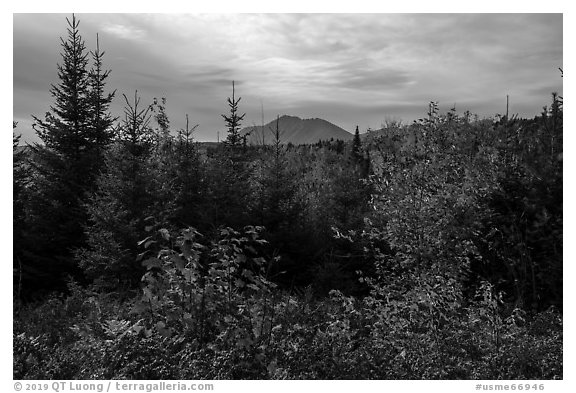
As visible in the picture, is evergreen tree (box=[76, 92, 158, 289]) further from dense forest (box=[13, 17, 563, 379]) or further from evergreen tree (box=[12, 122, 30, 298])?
evergreen tree (box=[12, 122, 30, 298])

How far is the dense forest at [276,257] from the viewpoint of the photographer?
603 cm

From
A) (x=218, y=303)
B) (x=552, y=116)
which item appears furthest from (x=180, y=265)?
(x=552, y=116)

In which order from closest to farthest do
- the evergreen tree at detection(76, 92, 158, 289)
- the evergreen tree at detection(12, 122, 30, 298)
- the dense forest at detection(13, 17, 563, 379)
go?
1. the dense forest at detection(13, 17, 563, 379)
2. the evergreen tree at detection(76, 92, 158, 289)
3. the evergreen tree at detection(12, 122, 30, 298)

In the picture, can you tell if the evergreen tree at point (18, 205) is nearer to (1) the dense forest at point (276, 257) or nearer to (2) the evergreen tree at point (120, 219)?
(1) the dense forest at point (276, 257)

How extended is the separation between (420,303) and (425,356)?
5.80 feet

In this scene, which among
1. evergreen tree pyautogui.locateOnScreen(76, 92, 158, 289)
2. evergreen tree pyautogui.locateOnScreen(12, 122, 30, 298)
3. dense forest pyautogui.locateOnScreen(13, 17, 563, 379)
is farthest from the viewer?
evergreen tree pyautogui.locateOnScreen(12, 122, 30, 298)

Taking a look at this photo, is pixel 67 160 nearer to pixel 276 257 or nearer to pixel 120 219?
pixel 120 219

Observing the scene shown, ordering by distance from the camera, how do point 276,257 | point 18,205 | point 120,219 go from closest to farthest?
point 276,257 → point 120,219 → point 18,205

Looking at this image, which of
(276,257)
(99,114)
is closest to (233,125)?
(99,114)

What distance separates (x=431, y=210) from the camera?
9062 millimetres

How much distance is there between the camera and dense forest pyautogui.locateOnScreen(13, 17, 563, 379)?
603 centimetres

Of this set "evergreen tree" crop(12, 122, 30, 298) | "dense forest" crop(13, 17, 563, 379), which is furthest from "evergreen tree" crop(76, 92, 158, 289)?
"evergreen tree" crop(12, 122, 30, 298)

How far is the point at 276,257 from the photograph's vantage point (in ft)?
20.2
